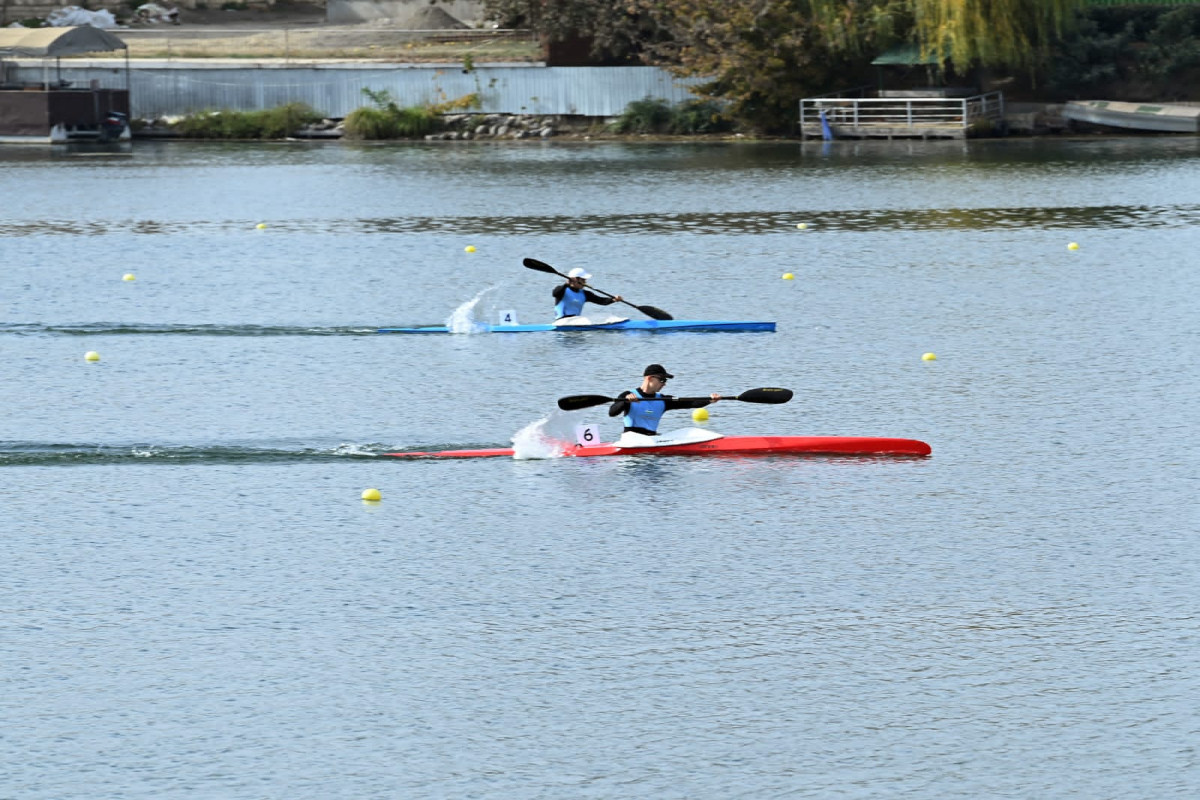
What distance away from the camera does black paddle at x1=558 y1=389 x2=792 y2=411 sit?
22.8 metres

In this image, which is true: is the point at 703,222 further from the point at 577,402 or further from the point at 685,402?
the point at 577,402

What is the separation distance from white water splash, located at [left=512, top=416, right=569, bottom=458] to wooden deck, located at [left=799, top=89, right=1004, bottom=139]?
172ft

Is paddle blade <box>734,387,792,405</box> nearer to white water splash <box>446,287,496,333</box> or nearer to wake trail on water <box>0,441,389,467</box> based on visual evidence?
wake trail on water <box>0,441,389,467</box>

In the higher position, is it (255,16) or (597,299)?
(255,16)

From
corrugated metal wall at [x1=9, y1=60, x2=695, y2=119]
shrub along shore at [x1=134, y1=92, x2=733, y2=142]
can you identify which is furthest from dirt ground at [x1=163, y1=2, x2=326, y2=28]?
shrub along shore at [x1=134, y1=92, x2=733, y2=142]

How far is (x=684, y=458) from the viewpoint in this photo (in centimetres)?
2333

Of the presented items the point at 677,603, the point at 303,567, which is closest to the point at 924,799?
the point at 677,603

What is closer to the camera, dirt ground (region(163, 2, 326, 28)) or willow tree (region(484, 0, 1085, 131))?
willow tree (region(484, 0, 1085, 131))

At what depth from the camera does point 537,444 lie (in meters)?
23.3

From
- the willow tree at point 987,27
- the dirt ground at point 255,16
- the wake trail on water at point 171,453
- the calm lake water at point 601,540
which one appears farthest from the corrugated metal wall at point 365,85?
the wake trail on water at point 171,453

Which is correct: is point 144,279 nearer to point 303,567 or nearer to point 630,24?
point 303,567

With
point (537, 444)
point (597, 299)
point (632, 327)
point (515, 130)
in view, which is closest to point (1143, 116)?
point (515, 130)

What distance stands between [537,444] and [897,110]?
54.6 metres

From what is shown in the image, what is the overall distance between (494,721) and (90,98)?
7648 centimetres
